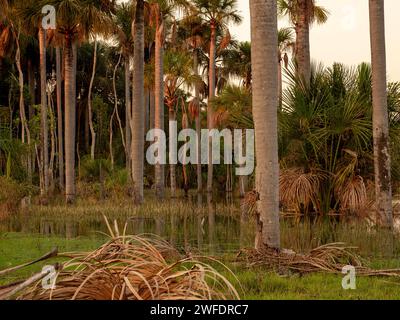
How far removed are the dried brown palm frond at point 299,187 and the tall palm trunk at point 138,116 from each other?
8.72 m

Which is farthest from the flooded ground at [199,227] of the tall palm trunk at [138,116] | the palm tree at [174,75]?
the palm tree at [174,75]

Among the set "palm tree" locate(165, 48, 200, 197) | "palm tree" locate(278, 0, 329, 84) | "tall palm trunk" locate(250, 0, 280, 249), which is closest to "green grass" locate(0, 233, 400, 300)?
"tall palm trunk" locate(250, 0, 280, 249)

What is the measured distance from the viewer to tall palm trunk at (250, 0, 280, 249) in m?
9.42

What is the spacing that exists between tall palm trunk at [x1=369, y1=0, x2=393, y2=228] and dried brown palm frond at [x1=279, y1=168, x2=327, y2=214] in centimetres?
193

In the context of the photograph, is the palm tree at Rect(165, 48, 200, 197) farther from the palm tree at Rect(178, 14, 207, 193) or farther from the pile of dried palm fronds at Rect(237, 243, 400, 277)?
the pile of dried palm fronds at Rect(237, 243, 400, 277)

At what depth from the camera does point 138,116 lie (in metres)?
24.1

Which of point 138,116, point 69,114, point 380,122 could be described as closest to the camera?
point 380,122

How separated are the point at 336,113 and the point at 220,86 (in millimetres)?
33978

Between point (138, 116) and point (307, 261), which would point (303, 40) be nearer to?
point (138, 116)

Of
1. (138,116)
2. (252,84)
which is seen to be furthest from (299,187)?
(138,116)

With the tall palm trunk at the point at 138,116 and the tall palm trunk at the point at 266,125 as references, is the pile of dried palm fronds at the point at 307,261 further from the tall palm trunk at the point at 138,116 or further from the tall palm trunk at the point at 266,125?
the tall palm trunk at the point at 138,116

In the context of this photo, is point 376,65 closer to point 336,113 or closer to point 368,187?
point 336,113

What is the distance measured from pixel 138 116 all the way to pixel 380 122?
38.6 ft
